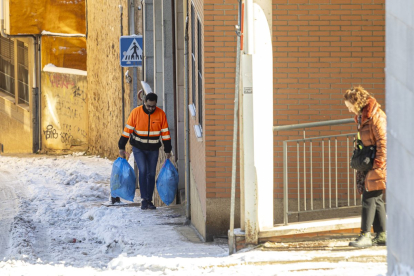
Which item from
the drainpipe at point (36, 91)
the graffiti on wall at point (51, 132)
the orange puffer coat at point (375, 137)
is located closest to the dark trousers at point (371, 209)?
the orange puffer coat at point (375, 137)

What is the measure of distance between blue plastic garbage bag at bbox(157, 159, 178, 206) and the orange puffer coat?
16.7 ft

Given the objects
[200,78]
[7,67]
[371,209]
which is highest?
[7,67]

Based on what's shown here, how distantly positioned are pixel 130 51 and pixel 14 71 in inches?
529

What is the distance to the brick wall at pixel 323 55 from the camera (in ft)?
30.5

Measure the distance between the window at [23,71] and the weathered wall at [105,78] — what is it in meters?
3.04

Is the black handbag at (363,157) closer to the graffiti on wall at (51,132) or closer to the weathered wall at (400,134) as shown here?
the weathered wall at (400,134)

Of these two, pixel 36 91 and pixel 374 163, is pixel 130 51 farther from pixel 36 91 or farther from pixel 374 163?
pixel 36 91

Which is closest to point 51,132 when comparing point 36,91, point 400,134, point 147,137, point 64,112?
point 64,112

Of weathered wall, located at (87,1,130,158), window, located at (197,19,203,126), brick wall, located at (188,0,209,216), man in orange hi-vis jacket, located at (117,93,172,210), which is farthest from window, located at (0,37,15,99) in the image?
window, located at (197,19,203,126)

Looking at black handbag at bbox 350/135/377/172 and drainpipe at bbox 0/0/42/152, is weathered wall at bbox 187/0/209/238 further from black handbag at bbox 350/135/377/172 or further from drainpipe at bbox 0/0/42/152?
drainpipe at bbox 0/0/42/152

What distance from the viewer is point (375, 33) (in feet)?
30.8

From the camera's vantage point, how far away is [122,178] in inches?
493

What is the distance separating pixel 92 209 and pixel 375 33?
17.0ft

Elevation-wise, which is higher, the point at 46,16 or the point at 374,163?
the point at 46,16
